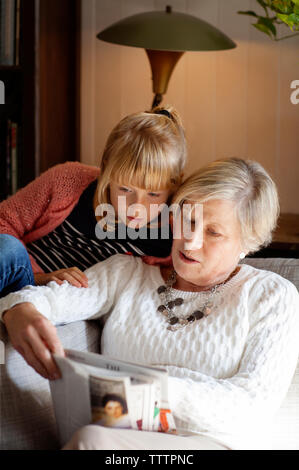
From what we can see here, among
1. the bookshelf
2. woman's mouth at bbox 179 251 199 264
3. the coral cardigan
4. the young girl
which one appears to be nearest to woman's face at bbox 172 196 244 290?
woman's mouth at bbox 179 251 199 264

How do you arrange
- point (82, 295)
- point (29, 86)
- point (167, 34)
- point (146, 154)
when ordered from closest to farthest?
point (82, 295), point (146, 154), point (167, 34), point (29, 86)

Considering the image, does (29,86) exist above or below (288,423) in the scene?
above

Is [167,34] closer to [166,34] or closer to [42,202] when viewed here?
[166,34]

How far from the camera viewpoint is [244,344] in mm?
1324

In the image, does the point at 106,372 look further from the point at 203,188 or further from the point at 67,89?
the point at 67,89

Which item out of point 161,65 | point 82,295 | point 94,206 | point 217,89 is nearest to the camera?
point 82,295

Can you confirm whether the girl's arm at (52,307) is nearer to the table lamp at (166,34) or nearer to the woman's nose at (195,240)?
the woman's nose at (195,240)

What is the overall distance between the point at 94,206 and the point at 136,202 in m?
0.16

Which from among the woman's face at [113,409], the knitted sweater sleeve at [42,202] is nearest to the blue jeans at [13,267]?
the knitted sweater sleeve at [42,202]

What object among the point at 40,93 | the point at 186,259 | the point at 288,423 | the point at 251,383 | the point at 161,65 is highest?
the point at 161,65

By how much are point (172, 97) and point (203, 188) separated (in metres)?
1.53

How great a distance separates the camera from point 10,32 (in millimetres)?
2539

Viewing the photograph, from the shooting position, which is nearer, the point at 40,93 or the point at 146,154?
the point at 146,154

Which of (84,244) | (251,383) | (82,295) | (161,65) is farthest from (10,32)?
(251,383)
